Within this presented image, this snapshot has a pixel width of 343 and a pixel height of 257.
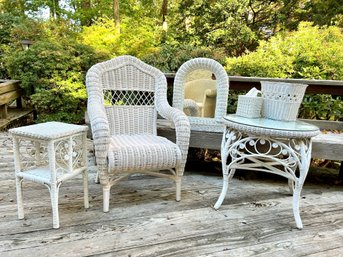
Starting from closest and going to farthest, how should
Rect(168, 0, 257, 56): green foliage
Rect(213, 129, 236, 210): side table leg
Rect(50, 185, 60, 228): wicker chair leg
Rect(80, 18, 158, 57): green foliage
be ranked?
Rect(50, 185, 60, 228): wicker chair leg < Rect(213, 129, 236, 210): side table leg < Rect(80, 18, 158, 57): green foliage < Rect(168, 0, 257, 56): green foliage

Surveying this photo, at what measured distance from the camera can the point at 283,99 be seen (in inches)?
71.7

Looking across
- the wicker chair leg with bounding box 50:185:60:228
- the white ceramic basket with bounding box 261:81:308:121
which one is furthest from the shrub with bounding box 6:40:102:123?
the white ceramic basket with bounding box 261:81:308:121

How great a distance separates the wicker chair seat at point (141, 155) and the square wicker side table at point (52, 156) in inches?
8.5

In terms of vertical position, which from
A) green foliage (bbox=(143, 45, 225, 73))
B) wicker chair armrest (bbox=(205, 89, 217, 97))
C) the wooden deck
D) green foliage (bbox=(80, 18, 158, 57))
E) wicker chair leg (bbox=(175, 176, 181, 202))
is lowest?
the wooden deck

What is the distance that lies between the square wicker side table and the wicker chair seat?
0.22 metres

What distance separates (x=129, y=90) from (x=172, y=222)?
1.12 m

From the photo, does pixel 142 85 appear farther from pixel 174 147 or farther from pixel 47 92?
pixel 47 92

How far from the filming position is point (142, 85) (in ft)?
7.75

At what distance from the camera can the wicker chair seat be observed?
1.76 meters

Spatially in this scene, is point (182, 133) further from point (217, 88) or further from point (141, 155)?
point (217, 88)

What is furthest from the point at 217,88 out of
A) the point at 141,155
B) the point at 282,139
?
the point at 141,155

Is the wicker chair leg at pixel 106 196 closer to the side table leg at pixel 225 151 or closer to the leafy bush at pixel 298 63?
the side table leg at pixel 225 151

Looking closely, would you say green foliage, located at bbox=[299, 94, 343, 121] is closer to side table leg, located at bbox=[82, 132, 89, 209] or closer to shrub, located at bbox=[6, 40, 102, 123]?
side table leg, located at bbox=[82, 132, 89, 209]

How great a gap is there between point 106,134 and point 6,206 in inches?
34.1
